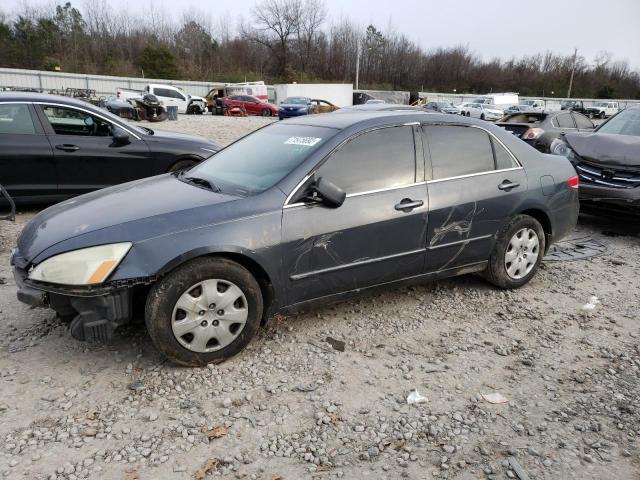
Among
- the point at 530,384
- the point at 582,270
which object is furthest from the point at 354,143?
the point at 582,270

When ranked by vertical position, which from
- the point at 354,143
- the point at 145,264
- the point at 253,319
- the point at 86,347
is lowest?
the point at 86,347

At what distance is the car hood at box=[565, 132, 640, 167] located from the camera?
20.1 feet

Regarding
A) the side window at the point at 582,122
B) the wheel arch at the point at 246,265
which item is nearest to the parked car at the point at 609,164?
the side window at the point at 582,122

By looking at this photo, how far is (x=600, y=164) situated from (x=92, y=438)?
254 inches

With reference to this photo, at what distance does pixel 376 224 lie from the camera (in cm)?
347

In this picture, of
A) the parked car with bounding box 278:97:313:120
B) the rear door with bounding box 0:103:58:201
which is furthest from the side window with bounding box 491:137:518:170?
the parked car with bounding box 278:97:313:120

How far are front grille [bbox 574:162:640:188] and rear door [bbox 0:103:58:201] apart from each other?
687 cm

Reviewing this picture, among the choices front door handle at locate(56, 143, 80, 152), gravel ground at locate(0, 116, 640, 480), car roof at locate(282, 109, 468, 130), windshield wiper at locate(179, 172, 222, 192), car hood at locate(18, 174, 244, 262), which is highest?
car roof at locate(282, 109, 468, 130)

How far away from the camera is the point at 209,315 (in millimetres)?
2986

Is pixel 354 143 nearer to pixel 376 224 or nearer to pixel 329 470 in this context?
pixel 376 224

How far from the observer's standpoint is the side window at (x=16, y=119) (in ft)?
20.1

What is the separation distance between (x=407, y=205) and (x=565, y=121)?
8041mm

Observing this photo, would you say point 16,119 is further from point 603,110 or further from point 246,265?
point 603,110

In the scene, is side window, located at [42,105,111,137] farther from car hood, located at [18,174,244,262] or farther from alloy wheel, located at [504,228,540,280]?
alloy wheel, located at [504,228,540,280]
